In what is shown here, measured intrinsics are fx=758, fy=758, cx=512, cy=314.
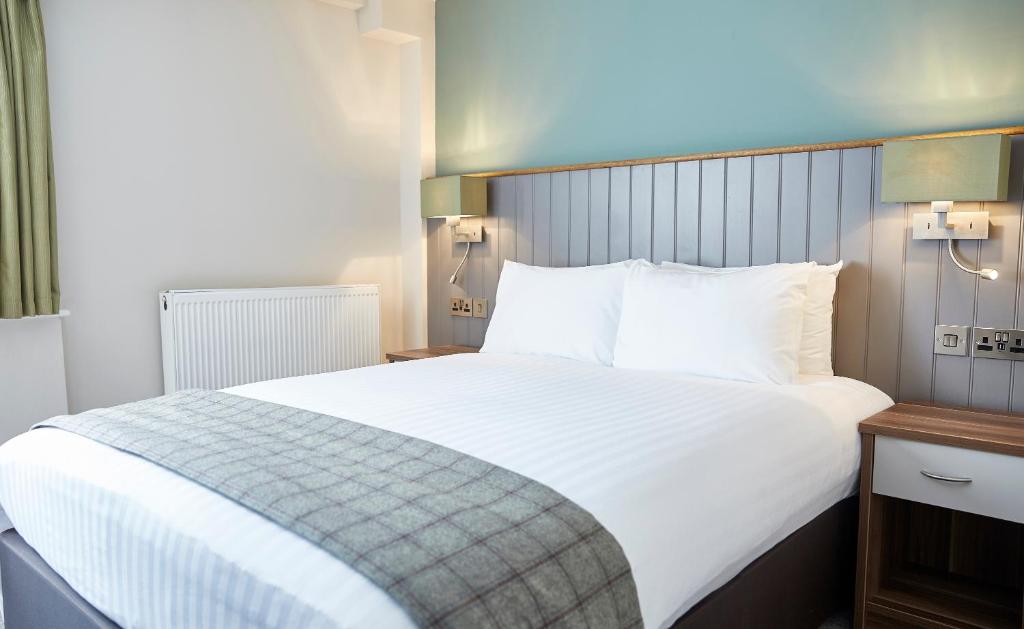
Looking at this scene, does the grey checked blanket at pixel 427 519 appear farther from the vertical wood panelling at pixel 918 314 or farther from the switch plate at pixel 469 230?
the switch plate at pixel 469 230

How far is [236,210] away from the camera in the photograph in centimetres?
354

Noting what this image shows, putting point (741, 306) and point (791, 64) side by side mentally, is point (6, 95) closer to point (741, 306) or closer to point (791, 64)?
point (741, 306)

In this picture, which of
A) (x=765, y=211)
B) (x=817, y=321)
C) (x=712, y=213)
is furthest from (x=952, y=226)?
(x=712, y=213)

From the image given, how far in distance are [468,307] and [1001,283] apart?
2.33 metres

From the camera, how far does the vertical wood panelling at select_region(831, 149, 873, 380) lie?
8.52 ft

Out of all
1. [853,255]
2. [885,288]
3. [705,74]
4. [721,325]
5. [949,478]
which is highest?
[705,74]

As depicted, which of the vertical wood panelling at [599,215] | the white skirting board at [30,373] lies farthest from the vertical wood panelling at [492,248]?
the white skirting board at [30,373]

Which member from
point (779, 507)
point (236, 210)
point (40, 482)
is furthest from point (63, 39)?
point (779, 507)

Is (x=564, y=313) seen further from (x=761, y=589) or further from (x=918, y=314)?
(x=761, y=589)

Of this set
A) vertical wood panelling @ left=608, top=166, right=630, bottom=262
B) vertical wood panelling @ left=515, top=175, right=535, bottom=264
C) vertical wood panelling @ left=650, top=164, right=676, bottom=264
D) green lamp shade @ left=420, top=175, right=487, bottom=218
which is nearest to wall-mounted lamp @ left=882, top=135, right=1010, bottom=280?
vertical wood panelling @ left=650, top=164, right=676, bottom=264

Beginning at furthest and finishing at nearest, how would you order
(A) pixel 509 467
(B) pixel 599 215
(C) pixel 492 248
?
(C) pixel 492 248
(B) pixel 599 215
(A) pixel 509 467

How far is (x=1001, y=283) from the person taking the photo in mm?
2340

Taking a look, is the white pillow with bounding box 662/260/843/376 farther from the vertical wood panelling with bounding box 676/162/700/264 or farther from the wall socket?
the wall socket

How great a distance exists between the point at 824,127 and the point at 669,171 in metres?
0.60
